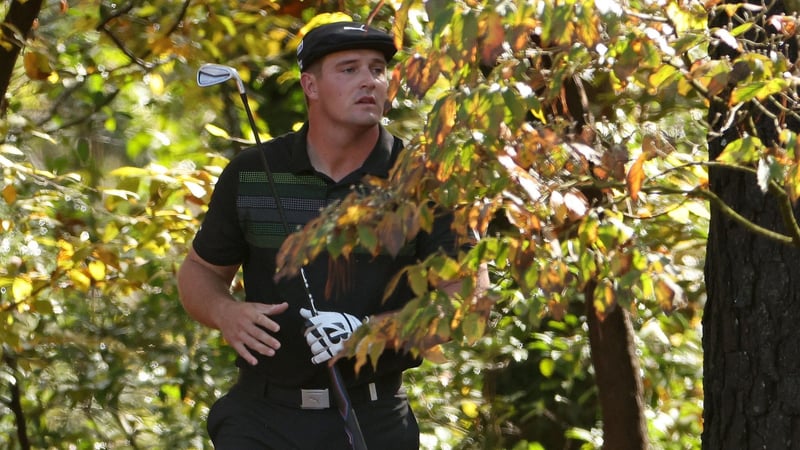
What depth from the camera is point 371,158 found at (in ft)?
12.9

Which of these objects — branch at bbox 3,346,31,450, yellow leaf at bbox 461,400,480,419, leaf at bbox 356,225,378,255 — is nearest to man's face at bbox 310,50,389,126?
leaf at bbox 356,225,378,255

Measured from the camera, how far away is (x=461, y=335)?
2568mm

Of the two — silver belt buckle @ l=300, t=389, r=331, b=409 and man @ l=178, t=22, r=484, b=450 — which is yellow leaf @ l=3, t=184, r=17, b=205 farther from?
silver belt buckle @ l=300, t=389, r=331, b=409

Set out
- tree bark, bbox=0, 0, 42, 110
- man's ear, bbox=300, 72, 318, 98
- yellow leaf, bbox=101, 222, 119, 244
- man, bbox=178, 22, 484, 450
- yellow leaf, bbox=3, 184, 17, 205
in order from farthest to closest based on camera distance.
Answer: tree bark, bbox=0, 0, 42, 110
yellow leaf, bbox=101, 222, 119, 244
yellow leaf, bbox=3, 184, 17, 205
man's ear, bbox=300, 72, 318, 98
man, bbox=178, 22, 484, 450

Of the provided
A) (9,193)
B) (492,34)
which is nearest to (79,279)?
(9,193)

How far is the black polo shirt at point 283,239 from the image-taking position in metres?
3.75

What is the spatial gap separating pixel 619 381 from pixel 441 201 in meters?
2.46

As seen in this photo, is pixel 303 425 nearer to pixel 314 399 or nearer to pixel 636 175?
pixel 314 399

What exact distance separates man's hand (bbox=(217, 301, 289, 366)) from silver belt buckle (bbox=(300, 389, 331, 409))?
17 centimetres

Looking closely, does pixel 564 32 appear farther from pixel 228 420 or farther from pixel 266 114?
pixel 266 114

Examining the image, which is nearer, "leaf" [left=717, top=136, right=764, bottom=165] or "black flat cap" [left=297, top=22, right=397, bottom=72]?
"leaf" [left=717, top=136, right=764, bottom=165]

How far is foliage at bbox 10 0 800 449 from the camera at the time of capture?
246 cm

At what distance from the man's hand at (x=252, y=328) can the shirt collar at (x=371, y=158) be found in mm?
426

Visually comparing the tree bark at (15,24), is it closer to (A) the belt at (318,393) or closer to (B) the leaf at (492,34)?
(A) the belt at (318,393)
